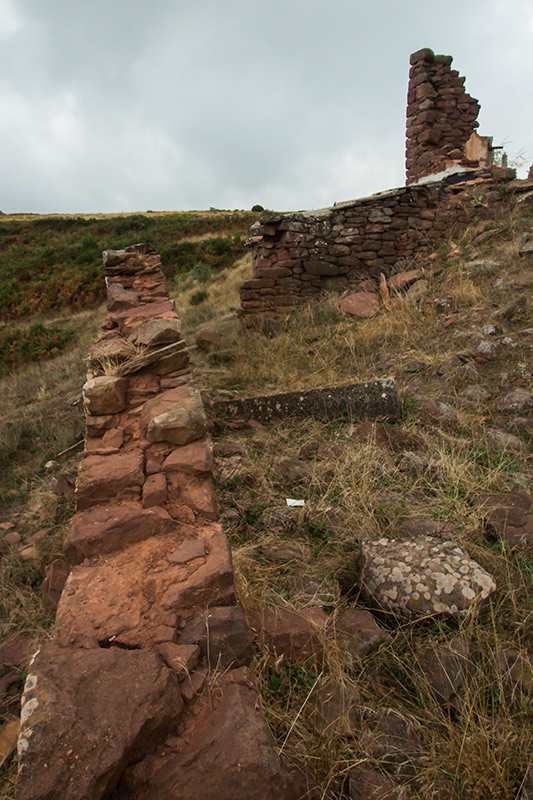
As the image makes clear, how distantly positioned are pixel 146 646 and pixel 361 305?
20.3ft

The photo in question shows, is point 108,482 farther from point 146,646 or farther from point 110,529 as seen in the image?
point 146,646

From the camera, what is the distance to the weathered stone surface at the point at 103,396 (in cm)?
275

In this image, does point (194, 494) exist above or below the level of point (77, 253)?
below

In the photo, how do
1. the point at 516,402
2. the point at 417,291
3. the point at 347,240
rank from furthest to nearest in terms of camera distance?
the point at 347,240
the point at 417,291
the point at 516,402

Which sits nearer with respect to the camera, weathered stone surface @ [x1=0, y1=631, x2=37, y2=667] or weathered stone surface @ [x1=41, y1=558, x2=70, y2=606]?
weathered stone surface @ [x1=0, y1=631, x2=37, y2=667]

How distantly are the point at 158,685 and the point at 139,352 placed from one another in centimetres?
228

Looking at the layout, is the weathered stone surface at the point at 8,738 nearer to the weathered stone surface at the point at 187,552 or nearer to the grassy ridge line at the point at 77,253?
the weathered stone surface at the point at 187,552

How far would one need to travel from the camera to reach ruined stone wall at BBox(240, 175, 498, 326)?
7422 mm

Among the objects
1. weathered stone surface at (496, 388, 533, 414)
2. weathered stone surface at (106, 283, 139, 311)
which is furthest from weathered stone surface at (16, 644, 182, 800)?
weathered stone surface at (496, 388, 533, 414)

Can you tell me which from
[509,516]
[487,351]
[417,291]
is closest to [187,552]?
[509,516]

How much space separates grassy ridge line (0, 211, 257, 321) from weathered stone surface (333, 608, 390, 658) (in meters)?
14.4

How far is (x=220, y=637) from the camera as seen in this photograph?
1.51m

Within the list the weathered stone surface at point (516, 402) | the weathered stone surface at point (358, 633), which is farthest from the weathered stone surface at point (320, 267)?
the weathered stone surface at point (358, 633)

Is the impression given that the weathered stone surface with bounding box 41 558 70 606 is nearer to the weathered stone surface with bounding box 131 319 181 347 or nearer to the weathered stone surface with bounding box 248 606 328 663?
the weathered stone surface with bounding box 248 606 328 663
